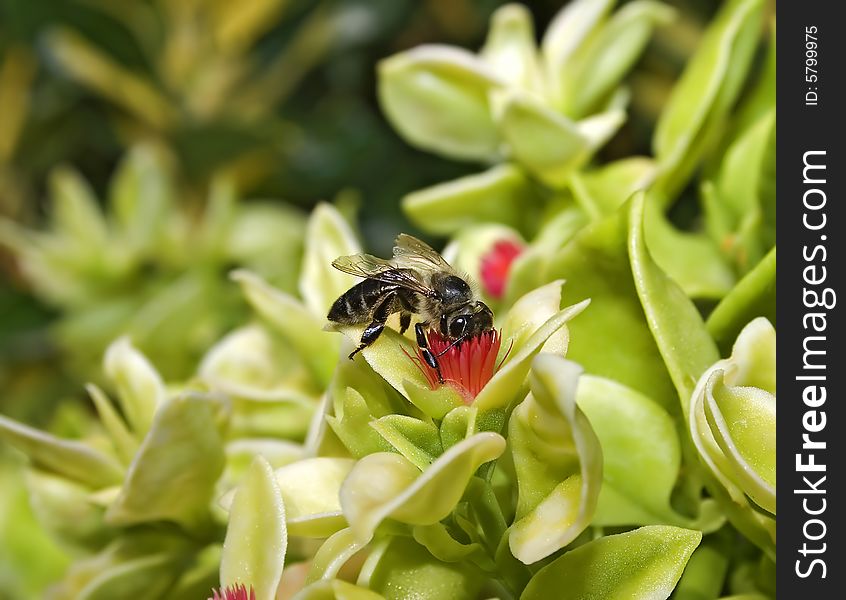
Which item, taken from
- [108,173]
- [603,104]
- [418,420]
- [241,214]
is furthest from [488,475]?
[108,173]

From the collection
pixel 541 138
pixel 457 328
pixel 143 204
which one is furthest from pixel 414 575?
pixel 143 204

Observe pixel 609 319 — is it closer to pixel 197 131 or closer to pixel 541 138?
pixel 541 138

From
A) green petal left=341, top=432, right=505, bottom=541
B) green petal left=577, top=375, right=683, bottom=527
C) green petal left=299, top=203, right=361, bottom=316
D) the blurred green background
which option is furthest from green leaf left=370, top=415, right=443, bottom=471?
the blurred green background

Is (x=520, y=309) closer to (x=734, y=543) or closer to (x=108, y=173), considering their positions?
(x=734, y=543)

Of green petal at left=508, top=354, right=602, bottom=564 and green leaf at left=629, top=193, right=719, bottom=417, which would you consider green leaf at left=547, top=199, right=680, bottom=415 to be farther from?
green petal at left=508, top=354, right=602, bottom=564

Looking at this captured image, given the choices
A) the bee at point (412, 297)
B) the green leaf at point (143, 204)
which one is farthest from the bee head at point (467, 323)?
the green leaf at point (143, 204)

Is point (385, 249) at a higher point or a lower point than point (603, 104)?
lower
